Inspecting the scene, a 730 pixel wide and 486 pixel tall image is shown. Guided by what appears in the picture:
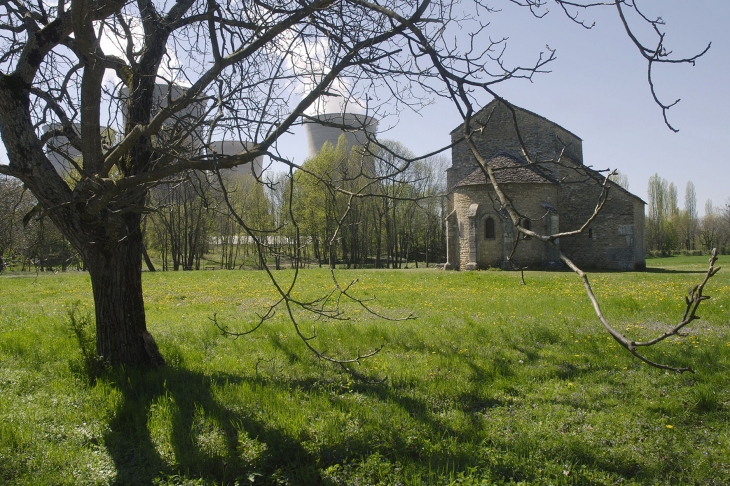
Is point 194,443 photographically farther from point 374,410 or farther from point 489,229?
point 489,229

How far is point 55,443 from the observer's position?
4074mm

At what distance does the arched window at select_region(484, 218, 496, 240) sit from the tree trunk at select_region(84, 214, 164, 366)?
25.1m

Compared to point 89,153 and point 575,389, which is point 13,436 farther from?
point 575,389

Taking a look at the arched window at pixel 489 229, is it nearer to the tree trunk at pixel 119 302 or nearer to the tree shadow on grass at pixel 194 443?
the tree trunk at pixel 119 302

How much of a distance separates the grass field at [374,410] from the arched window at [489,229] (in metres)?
21.0

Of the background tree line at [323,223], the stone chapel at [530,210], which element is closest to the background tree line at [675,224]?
the background tree line at [323,223]

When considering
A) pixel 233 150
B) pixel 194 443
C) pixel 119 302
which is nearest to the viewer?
pixel 194 443

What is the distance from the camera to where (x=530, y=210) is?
91.9 ft

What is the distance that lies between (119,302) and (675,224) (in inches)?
3102

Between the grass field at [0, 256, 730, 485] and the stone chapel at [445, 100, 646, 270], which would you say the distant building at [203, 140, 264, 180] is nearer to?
the grass field at [0, 256, 730, 485]

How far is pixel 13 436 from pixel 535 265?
88.9 ft

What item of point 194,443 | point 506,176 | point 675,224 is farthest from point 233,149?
point 675,224

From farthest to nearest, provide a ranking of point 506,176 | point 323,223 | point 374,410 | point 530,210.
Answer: point 323,223
point 530,210
point 506,176
point 374,410

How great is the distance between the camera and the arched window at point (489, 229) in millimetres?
28844
